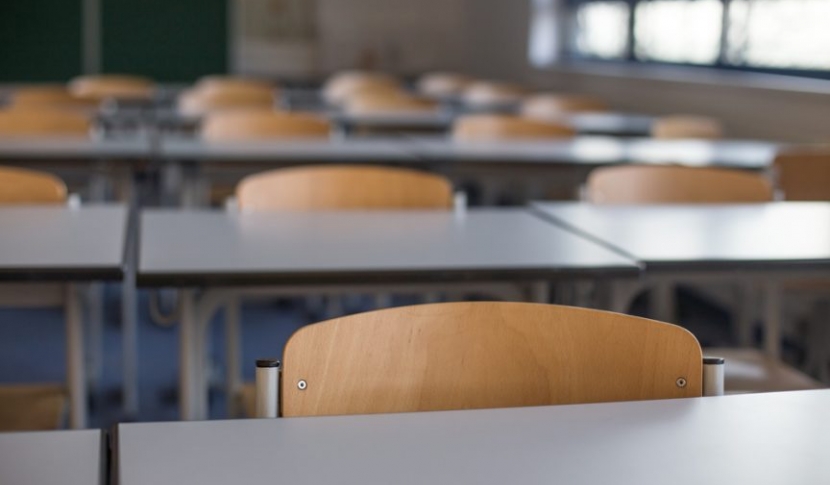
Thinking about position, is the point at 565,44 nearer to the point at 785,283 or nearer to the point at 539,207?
the point at 785,283

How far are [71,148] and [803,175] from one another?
236 centimetres

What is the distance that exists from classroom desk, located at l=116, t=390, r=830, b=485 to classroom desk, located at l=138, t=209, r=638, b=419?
76 cm

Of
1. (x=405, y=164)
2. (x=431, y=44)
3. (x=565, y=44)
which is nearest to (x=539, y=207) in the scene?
(x=405, y=164)

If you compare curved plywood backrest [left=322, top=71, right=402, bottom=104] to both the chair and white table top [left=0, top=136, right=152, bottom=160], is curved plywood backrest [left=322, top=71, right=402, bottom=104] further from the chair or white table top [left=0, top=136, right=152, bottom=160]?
the chair

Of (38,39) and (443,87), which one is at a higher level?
(38,39)

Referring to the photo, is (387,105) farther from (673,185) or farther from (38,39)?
(38,39)

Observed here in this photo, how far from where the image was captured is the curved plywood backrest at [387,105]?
6281 millimetres

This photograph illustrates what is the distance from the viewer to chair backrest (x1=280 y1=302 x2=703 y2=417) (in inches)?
49.6

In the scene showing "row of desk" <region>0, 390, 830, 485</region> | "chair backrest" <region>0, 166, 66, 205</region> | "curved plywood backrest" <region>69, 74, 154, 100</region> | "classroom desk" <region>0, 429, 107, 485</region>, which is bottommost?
"classroom desk" <region>0, 429, 107, 485</region>

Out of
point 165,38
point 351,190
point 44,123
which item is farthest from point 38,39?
point 351,190

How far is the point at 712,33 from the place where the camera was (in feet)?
20.9

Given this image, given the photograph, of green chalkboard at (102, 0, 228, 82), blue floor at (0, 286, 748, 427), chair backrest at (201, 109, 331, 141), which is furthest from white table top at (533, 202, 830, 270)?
green chalkboard at (102, 0, 228, 82)

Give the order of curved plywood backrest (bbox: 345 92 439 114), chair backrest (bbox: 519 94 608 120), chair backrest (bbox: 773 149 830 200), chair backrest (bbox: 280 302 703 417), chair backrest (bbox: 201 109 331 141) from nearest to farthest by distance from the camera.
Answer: chair backrest (bbox: 280 302 703 417)
chair backrest (bbox: 773 149 830 200)
chair backrest (bbox: 201 109 331 141)
curved plywood backrest (bbox: 345 92 439 114)
chair backrest (bbox: 519 94 608 120)

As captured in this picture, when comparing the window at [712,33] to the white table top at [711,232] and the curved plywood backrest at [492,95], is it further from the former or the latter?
the white table top at [711,232]
